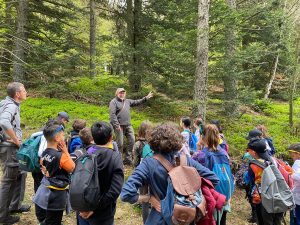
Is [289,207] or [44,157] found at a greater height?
[44,157]

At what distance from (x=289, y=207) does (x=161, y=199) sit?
2.65 m

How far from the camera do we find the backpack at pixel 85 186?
2.93m

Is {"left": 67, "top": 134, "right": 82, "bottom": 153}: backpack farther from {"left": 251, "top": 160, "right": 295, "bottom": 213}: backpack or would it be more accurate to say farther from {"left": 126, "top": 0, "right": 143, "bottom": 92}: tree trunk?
{"left": 126, "top": 0, "right": 143, "bottom": 92}: tree trunk

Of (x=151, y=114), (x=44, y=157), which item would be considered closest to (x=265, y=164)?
(x=44, y=157)

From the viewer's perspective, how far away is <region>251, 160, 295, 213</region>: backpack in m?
4.37

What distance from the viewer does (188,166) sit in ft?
9.16

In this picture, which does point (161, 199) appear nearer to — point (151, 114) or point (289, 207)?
point (289, 207)

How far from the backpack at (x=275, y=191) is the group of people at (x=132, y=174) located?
221 mm

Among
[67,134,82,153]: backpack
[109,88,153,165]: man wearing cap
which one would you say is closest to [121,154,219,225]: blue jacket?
[67,134,82,153]: backpack

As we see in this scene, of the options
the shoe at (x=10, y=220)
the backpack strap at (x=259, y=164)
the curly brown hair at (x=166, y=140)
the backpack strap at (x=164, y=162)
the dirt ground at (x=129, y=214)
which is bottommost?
the dirt ground at (x=129, y=214)

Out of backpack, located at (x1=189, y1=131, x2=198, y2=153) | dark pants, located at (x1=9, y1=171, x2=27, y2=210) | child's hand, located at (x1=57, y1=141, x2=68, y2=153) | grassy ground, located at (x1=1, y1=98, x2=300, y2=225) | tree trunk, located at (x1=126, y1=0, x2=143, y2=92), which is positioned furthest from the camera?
tree trunk, located at (x1=126, y1=0, x2=143, y2=92)

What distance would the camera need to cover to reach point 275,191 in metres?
4.38

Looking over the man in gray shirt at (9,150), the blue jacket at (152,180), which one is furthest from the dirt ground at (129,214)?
the blue jacket at (152,180)

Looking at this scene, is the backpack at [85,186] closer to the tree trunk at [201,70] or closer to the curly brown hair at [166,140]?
the curly brown hair at [166,140]
